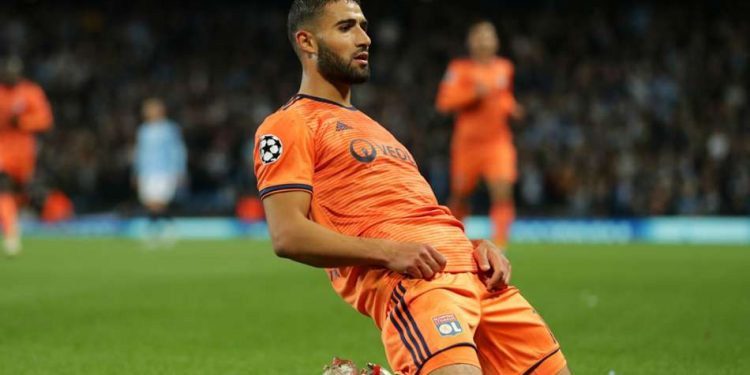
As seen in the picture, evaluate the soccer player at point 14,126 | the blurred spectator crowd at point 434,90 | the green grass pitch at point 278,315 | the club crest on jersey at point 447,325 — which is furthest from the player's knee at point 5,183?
the club crest on jersey at point 447,325

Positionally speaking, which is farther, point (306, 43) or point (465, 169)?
point (465, 169)

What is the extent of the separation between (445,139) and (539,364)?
18827 millimetres

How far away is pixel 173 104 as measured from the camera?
25359 millimetres

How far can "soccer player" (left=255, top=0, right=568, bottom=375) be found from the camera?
342cm

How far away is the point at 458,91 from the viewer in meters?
A: 12.0

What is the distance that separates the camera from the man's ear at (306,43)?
381 centimetres

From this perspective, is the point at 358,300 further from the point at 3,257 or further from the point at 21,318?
the point at 3,257

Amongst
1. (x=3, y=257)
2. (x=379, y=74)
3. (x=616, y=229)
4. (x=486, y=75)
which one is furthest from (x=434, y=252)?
(x=379, y=74)

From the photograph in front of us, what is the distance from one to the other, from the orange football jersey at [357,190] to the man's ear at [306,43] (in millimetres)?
210

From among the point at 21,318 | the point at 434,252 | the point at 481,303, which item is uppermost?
the point at 434,252

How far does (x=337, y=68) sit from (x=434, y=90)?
20477mm

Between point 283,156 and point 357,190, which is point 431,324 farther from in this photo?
point 283,156

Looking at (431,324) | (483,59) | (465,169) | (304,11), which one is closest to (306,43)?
(304,11)

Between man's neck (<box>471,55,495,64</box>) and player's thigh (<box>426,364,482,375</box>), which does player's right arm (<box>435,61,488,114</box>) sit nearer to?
→ man's neck (<box>471,55,495,64</box>)
